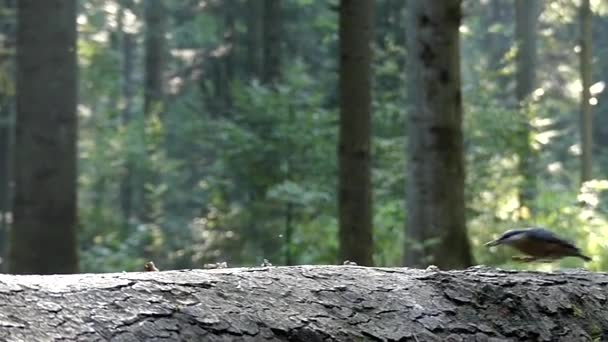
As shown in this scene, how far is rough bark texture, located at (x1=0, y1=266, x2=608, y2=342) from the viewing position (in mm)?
2707

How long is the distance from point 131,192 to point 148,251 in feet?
33.2

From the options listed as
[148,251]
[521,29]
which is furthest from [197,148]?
[521,29]

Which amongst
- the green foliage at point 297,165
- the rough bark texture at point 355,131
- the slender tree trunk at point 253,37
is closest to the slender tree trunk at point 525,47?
the green foliage at point 297,165

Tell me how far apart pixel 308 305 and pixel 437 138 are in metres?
5.92

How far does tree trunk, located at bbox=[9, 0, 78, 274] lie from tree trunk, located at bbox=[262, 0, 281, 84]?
11938 millimetres

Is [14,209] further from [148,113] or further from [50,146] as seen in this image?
[148,113]

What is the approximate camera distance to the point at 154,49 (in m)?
31.6

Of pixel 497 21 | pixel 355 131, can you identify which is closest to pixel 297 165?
pixel 355 131

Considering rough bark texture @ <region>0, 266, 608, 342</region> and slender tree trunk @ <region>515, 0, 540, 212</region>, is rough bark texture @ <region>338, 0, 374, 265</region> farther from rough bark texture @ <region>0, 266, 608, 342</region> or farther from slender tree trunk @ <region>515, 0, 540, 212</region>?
slender tree trunk @ <region>515, 0, 540, 212</region>

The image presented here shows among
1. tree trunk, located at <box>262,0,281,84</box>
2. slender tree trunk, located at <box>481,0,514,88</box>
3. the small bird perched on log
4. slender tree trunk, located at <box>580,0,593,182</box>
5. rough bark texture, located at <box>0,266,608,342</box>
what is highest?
slender tree trunk, located at <box>481,0,514,88</box>

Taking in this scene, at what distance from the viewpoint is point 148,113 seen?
28719mm

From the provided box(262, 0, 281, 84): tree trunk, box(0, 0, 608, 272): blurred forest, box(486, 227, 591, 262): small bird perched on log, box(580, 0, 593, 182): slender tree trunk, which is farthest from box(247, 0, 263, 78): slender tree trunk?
box(486, 227, 591, 262): small bird perched on log

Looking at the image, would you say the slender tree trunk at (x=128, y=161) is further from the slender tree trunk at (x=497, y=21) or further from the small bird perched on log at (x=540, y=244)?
Answer: the small bird perched on log at (x=540, y=244)

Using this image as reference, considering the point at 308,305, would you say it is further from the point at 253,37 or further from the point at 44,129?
the point at 253,37
